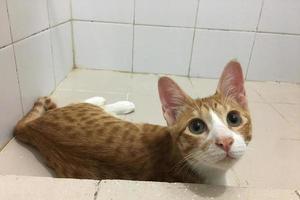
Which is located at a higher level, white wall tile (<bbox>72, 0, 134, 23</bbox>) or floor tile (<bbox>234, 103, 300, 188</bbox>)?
white wall tile (<bbox>72, 0, 134, 23</bbox>)

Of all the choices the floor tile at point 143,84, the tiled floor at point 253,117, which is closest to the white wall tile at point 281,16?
the tiled floor at point 253,117

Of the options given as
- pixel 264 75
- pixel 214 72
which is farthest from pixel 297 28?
pixel 214 72

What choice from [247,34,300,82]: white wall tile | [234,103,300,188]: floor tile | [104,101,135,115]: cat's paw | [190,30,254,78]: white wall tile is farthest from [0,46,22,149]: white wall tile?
[247,34,300,82]: white wall tile

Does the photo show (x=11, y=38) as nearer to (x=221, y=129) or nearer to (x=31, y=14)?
(x=31, y=14)

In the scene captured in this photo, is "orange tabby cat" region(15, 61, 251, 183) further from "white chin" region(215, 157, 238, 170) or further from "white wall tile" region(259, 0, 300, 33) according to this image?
"white wall tile" region(259, 0, 300, 33)

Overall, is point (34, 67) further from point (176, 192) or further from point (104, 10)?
point (176, 192)

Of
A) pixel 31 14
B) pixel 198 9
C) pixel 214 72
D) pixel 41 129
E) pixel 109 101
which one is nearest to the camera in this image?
pixel 41 129

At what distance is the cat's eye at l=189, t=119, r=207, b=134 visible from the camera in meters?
0.74

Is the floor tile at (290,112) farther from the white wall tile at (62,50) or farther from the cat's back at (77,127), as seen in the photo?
the white wall tile at (62,50)

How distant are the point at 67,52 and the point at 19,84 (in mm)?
643

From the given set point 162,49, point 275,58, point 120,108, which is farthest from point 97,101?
point 275,58

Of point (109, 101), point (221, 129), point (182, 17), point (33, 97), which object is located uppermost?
point (182, 17)

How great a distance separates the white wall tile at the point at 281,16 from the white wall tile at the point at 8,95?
130 cm

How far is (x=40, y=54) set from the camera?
1145 mm
